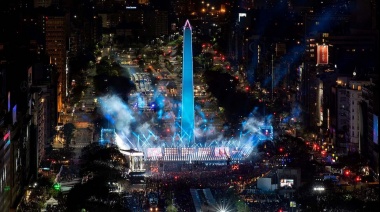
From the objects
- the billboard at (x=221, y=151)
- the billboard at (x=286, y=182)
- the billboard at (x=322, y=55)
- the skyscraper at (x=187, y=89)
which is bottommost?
the billboard at (x=286, y=182)

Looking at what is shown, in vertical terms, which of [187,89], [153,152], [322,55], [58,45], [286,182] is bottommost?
[286,182]

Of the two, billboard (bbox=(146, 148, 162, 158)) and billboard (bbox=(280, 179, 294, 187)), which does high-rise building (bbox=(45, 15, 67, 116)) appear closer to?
billboard (bbox=(146, 148, 162, 158))

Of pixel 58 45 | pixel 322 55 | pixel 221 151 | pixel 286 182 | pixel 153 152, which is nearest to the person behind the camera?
pixel 286 182

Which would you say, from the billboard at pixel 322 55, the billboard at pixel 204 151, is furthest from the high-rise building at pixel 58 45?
the billboard at pixel 204 151

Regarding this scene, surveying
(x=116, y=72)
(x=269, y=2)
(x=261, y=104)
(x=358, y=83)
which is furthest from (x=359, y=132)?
(x=269, y=2)

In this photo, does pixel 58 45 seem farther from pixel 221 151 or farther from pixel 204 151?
pixel 221 151

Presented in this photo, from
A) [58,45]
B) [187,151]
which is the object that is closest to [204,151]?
[187,151]

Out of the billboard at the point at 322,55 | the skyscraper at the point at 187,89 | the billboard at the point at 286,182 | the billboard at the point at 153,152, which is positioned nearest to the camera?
the billboard at the point at 286,182

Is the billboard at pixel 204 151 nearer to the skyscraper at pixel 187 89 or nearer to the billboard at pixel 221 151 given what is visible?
the billboard at pixel 221 151

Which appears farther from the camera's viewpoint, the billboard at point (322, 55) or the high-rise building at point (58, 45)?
the high-rise building at point (58, 45)
